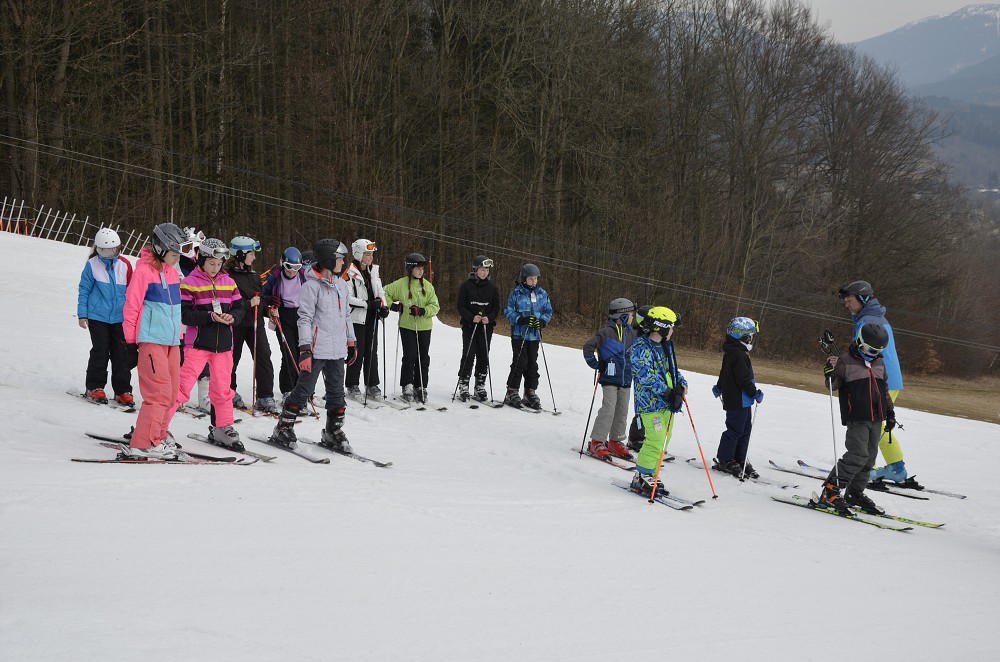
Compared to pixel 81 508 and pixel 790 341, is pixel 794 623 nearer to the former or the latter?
pixel 81 508

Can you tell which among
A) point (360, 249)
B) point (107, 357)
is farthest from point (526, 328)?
point (107, 357)

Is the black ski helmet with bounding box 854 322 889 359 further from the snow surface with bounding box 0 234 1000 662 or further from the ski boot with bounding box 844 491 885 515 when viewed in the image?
the snow surface with bounding box 0 234 1000 662

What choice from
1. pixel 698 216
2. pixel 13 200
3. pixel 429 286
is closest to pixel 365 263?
pixel 429 286

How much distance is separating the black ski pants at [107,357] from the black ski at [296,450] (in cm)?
180

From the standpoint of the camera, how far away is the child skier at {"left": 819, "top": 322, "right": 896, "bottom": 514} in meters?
7.25

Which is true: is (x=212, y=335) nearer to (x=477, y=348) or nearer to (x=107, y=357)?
(x=107, y=357)

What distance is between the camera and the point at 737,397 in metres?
8.56

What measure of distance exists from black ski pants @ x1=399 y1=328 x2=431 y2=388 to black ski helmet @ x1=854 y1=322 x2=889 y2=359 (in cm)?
559

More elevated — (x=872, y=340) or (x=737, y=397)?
(x=872, y=340)

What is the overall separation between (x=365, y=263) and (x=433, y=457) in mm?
3496

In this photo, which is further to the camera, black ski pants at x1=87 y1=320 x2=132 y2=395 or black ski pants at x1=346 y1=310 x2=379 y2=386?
black ski pants at x1=346 y1=310 x2=379 y2=386

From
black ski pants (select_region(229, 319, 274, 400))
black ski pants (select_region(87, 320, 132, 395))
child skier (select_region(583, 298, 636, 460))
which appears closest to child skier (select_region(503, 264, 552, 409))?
child skier (select_region(583, 298, 636, 460))

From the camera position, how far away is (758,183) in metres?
33.9

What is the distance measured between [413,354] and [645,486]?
4.66 meters
